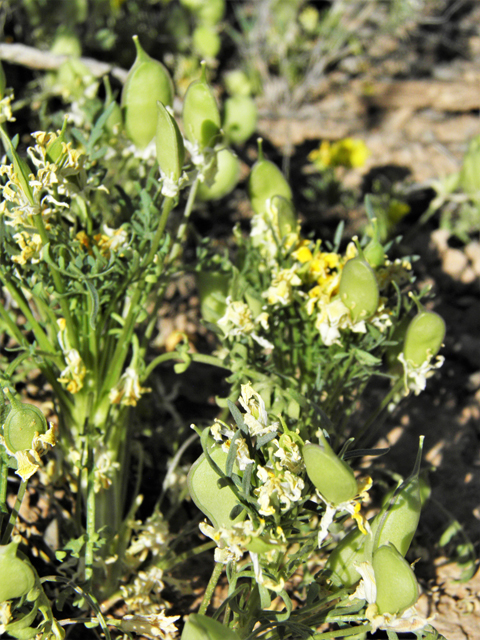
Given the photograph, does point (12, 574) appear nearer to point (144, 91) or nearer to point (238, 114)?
point (144, 91)

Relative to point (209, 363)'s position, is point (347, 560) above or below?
below

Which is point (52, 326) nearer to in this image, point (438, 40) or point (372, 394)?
point (372, 394)

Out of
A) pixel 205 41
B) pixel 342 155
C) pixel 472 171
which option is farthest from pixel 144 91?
pixel 205 41

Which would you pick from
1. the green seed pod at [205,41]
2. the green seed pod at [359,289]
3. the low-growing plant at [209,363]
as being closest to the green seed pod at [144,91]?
the low-growing plant at [209,363]

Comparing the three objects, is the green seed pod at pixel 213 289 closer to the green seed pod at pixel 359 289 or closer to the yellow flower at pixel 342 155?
the green seed pod at pixel 359 289

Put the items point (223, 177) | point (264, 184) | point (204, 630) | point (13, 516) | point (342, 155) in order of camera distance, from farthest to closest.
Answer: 1. point (342, 155)
2. point (223, 177)
3. point (264, 184)
4. point (13, 516)
5. point (204, 630)

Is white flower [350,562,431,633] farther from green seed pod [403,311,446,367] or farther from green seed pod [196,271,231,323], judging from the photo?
green seed pod [196,271,231,323]

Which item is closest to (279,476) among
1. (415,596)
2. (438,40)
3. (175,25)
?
(415,596)

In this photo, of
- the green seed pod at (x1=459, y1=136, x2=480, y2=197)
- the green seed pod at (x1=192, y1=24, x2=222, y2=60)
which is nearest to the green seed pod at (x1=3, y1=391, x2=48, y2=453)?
the green seed pod at (x1=459, y1=136, x2=480, y2=197)
